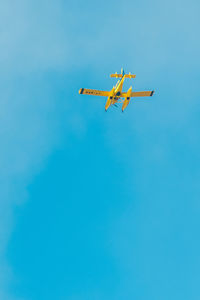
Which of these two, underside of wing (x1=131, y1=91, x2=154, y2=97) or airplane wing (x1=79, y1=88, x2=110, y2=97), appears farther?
underside of wing (x1=131, y1=91, x2=154, y2=97)

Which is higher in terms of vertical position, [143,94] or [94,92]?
[143,94]

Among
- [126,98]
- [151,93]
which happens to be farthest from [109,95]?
[151,93]

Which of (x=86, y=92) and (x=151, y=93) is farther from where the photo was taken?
(x=151, y=93)

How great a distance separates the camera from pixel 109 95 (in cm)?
7731

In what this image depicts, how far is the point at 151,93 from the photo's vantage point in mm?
81812

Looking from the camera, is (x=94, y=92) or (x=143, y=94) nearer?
(x=94, y=92)

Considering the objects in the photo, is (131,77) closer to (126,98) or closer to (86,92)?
(126,98)

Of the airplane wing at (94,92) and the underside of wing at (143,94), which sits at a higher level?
the underside of wing at (143,94)

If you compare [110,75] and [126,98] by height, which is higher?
[110,75]

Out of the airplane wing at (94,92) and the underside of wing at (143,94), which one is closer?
the airplane wing at (94,92)

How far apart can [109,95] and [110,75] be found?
17.2 feet

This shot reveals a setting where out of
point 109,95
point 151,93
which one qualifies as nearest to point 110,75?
point 109,95

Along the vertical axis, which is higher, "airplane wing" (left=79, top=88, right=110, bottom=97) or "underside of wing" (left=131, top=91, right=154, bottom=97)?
"underside of wing" (left=131, top=91, right=154, bottom=97)

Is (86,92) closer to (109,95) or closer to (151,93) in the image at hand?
(109,95)
